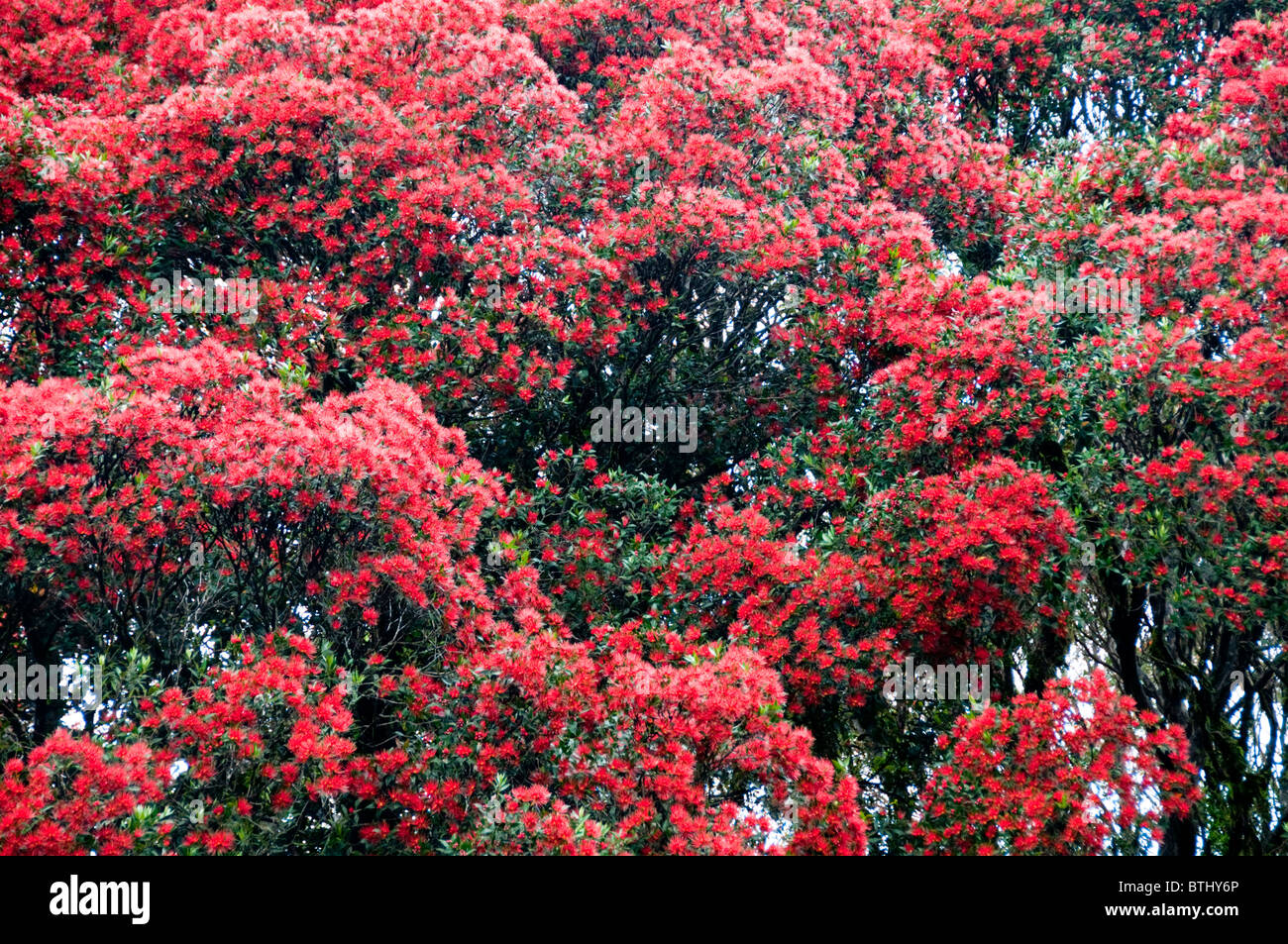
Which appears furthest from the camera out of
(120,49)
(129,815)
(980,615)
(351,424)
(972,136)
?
(972,136)

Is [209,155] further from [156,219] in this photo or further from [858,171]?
[858,171]

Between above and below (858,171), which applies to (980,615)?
below

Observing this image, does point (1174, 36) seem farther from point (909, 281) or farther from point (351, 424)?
point (351, 424)

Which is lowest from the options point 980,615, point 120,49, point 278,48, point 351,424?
point 980,615

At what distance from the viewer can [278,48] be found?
1269 centimetres

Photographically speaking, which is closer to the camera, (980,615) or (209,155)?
(980,615)

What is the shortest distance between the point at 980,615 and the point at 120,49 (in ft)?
43.5

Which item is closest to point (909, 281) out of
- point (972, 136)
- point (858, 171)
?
point (858, 171)

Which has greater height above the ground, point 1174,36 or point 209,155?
point 1174,36
